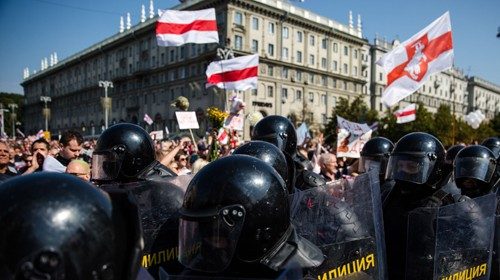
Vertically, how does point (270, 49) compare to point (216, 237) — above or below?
above

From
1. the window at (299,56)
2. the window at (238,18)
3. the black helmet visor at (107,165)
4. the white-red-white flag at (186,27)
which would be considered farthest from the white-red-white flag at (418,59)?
the window at (299,56)

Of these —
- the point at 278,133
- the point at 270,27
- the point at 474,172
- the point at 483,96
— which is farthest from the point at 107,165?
the point at 483,96

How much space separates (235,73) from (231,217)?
28.4 feet

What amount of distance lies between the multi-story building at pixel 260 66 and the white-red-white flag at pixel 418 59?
34097 millimetres

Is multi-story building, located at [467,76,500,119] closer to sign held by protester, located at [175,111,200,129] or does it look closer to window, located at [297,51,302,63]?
window, located at [297,51,302,63]

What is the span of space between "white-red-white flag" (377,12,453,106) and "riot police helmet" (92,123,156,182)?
4.62 m

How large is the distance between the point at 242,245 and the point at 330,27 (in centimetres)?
5854

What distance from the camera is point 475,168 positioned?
12.9 feet

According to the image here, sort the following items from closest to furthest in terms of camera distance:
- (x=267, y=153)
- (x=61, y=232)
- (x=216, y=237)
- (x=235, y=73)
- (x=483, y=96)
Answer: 1. (x=61, y=232)
2. (x=216, y=237)
3. (x=267, y=153)
4. (x=235, y=73)
5. (x=483, y=96)

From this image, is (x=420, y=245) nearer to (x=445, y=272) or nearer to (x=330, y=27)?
(x=445, y=272)

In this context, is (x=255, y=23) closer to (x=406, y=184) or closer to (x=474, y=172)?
(x=474, y=172)

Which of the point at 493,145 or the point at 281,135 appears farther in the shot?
the point at 493,145

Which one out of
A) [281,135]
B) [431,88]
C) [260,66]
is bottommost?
[281,135]

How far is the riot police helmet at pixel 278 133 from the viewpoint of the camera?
4.83 m
